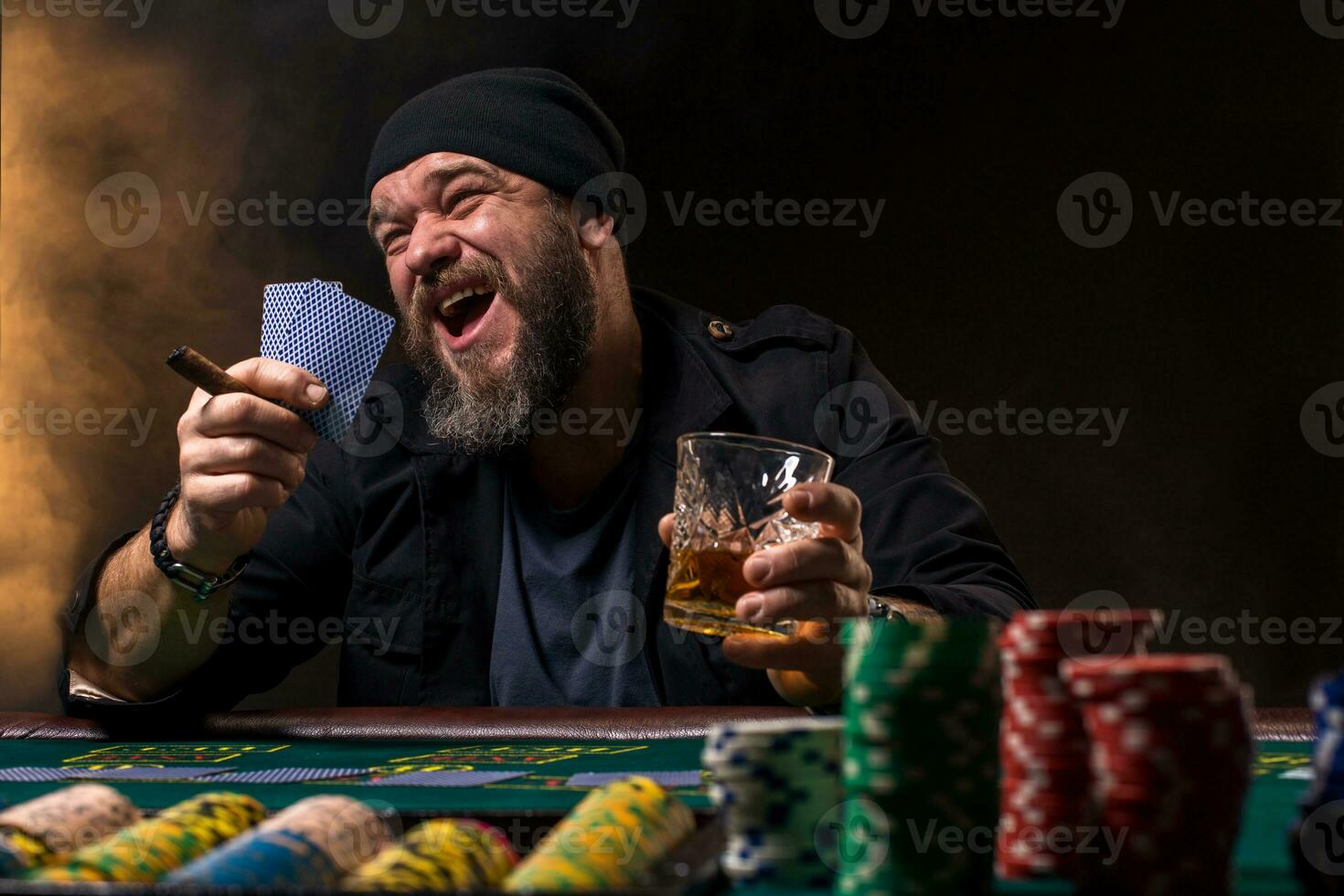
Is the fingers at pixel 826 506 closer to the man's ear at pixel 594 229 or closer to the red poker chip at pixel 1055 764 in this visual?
the red poker chip at pixel 1055 764

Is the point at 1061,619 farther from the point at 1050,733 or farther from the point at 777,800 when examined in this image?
the point at 777,800

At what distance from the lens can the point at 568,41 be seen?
16.1 ft

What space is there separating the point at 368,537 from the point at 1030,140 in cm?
282

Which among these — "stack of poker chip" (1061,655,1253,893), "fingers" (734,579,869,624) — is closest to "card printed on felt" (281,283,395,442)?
"fingers" (734,579,869,624)

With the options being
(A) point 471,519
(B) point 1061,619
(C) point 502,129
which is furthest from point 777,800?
(C) point 502,129

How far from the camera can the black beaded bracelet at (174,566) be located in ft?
7.89

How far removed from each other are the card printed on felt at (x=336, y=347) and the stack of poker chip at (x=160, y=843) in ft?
3.67

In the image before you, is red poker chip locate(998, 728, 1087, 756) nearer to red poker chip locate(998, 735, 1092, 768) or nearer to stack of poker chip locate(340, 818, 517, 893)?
red poker chip locate(998, 735, 1092, 768)

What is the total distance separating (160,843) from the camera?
3.39ft

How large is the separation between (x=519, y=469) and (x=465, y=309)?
378mm

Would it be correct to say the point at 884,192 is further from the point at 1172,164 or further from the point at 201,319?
the point at 201,319

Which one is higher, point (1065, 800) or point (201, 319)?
point (201, 319)

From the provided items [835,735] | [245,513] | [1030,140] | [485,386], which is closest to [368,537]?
[485,386]

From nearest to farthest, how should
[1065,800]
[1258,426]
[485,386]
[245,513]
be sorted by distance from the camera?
[1065,800] → [245,513] → [485,386] → [1258,426]
